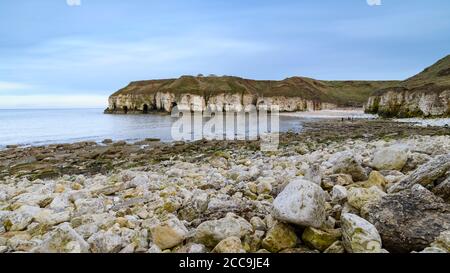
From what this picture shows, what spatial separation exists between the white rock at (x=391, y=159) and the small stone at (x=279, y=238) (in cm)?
332

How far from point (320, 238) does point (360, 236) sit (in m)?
0.43

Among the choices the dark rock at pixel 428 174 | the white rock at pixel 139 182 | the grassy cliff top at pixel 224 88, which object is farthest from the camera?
the grassy cliff top at pixel 224 88

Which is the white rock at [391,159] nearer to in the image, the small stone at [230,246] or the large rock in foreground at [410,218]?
the large rock in foreground at [410,218]

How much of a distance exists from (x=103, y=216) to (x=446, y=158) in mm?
4881

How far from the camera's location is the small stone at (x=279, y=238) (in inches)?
141

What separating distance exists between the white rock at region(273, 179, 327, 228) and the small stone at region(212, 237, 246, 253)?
1.82ft

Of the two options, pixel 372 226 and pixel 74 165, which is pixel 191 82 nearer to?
pixel 74 165

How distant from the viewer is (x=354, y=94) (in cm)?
16275

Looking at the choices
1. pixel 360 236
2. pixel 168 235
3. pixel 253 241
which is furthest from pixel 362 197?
pixel 168 235

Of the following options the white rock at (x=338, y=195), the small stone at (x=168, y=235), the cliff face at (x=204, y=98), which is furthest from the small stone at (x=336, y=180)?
the cliff face at (x=204, y=98)

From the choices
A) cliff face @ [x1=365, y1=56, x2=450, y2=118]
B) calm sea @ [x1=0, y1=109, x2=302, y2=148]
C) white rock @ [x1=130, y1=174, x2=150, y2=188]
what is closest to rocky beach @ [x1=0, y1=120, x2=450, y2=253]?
white rock @ [x1=130, y1=174, x2=150, y2=188]

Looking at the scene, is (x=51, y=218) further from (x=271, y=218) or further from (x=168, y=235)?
(x=271, y=218)

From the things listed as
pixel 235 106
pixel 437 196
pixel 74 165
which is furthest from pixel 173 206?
pixel 235 106
